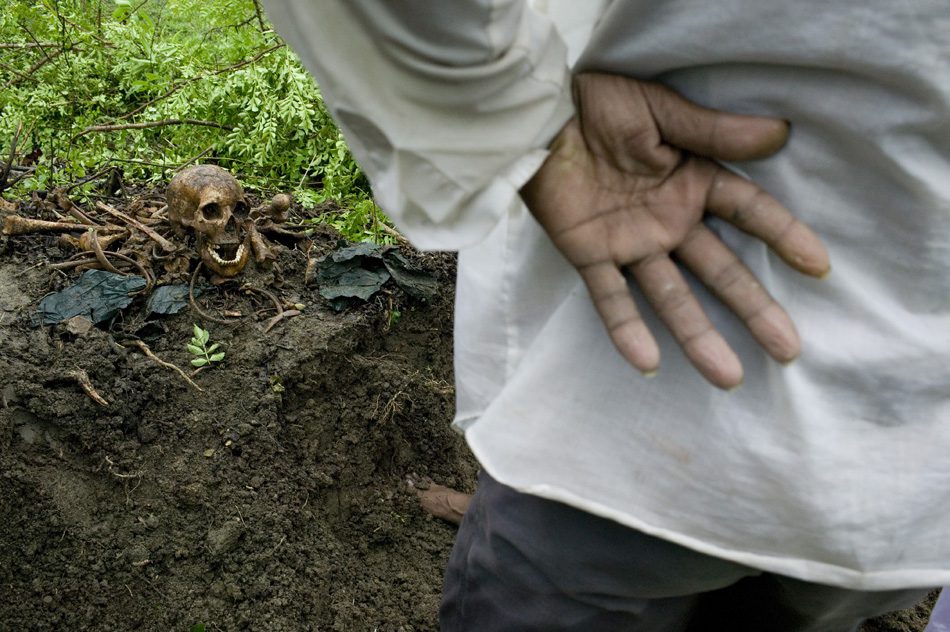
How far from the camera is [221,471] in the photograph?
96.9 inches

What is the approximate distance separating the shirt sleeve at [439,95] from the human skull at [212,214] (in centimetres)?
176

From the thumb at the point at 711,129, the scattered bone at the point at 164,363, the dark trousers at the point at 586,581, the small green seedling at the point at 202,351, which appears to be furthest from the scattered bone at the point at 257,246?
the thumb at the point at 711,129

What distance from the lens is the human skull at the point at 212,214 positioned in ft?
9.05

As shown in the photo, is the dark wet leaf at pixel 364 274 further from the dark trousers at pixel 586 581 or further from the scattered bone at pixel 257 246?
the dark trousers at pixel 586 581

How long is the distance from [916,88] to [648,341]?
0.46 meters

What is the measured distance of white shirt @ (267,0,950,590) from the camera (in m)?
1.01

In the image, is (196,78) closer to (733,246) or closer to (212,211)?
(212,211)

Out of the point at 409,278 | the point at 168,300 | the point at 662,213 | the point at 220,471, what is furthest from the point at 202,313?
the point at 662,213

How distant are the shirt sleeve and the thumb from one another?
0.13 meters

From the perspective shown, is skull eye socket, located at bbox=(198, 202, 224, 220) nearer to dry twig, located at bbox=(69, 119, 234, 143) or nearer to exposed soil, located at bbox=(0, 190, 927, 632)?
exposed soil, located at bbox=(0, 190, 927, 632)

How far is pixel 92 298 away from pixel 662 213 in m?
2.20

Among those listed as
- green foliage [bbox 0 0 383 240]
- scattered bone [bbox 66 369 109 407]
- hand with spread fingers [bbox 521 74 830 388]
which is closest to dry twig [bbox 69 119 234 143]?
green foliage [bbox 0 0 383 240]

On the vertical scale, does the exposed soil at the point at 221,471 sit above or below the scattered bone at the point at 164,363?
below

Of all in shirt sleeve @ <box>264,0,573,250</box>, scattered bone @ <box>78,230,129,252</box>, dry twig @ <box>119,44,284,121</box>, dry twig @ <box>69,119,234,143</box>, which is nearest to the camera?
shirt sleeve @ <box>264,0,573,250</box>
